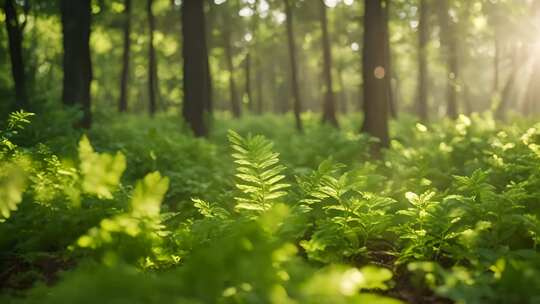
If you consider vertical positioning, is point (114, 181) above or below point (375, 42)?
below

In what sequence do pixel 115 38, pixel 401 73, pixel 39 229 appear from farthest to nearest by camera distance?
pixel 401 73, pixel 115 38, pixel 39 229

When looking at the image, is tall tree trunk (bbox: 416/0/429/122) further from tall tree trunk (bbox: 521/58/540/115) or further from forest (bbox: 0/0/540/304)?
forest (bbox: 0/0/540/304)

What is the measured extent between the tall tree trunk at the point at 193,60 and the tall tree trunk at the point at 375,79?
457 cm

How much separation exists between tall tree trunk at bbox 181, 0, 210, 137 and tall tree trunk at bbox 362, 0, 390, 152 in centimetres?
457

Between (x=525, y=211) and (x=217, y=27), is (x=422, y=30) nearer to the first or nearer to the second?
(x=217, y=27)

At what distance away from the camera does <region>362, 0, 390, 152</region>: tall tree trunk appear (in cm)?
1099

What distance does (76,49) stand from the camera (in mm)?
11242

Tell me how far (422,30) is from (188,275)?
20516 mm

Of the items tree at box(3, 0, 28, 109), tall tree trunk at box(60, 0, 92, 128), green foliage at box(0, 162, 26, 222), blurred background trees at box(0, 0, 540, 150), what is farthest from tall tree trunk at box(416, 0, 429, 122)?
green foliage at box(0, 162, 26, 222)

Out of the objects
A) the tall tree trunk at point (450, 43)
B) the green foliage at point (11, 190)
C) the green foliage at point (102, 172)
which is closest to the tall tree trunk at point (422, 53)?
the tall tree trunk at point (450, 43)

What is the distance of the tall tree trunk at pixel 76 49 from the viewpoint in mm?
11203

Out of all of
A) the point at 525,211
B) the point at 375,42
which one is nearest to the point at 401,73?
the point at 375,42

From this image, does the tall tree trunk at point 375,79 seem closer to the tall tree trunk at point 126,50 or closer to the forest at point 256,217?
the forest at point 256,217

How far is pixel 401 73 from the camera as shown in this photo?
43844 mm
